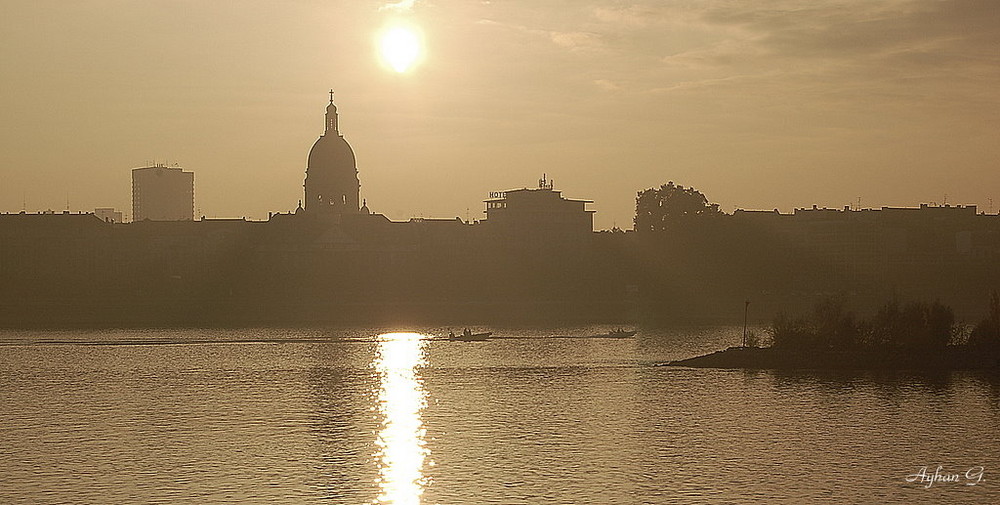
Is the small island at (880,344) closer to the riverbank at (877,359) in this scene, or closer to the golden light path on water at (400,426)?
the riverbank at (877,359)

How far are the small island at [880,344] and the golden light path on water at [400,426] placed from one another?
15201mm

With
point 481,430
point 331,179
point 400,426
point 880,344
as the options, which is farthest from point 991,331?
point 331,179

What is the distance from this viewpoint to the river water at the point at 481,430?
43469 millimetres

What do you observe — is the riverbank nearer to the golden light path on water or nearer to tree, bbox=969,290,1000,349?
tree, bbox=969,290,1000,349

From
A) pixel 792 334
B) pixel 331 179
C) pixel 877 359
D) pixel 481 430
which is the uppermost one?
pixel 331 179

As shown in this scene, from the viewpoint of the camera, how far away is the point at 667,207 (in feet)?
479

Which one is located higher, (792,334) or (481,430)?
(792,334)

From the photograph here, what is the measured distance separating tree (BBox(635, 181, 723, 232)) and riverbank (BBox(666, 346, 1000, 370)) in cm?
6979

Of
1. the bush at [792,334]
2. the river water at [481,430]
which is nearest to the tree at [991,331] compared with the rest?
the river water at [481,430]

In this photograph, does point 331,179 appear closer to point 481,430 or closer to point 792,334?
point 792,334

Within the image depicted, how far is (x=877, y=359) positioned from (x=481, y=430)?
24.2 metres

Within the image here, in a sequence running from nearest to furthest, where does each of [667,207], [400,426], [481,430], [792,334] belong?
[481,430] < [400,426] < [792,334] < [667,207]

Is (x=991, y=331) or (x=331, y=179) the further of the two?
(x=331, y=179)

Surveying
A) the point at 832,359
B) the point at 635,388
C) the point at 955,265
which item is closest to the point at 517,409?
the point at 635,388
